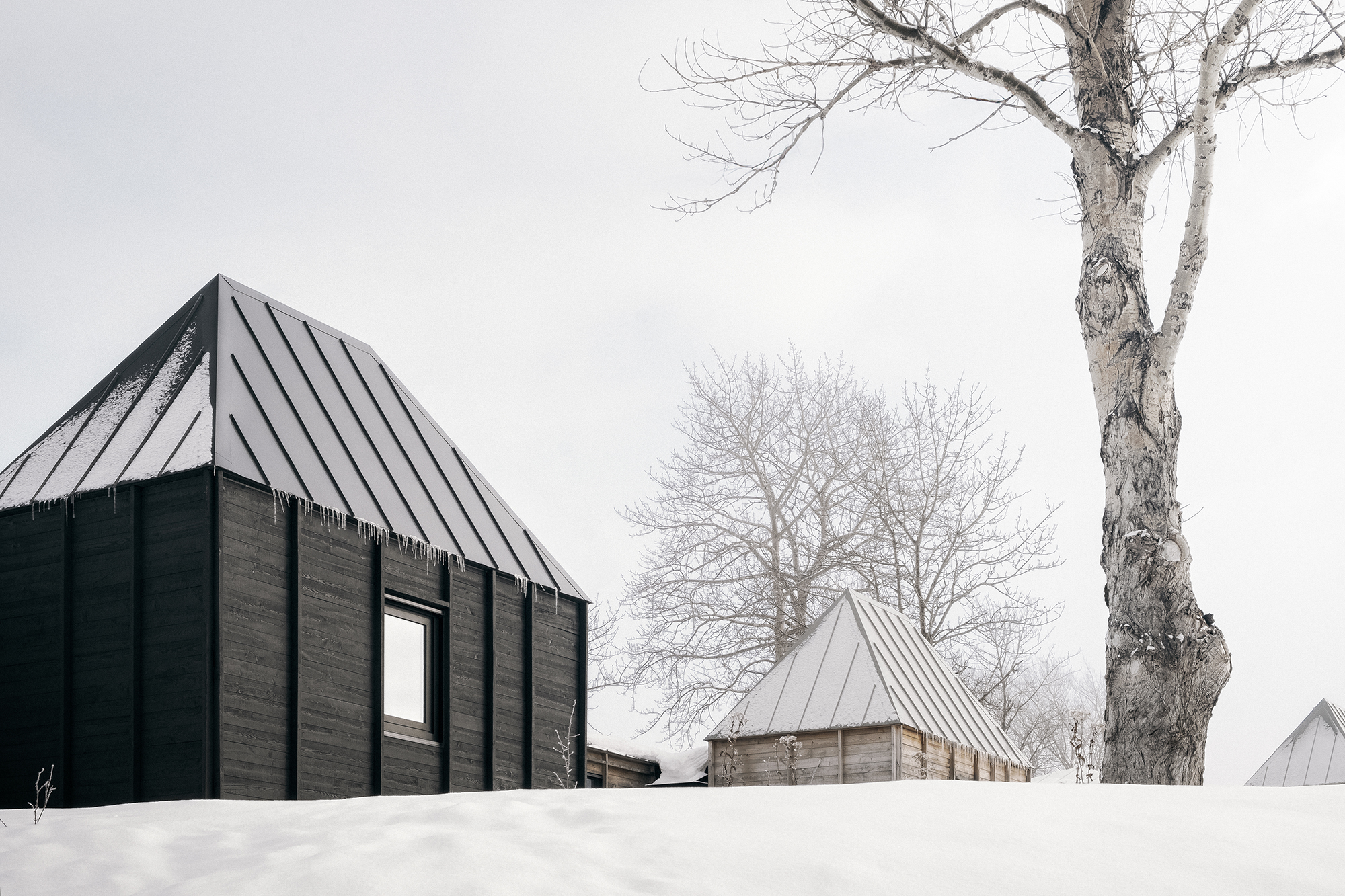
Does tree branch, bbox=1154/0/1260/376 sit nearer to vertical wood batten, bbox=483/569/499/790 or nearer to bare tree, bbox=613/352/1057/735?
vertical wood batten, bbox=483/569/499/790

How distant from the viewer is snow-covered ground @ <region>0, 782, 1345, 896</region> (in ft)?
11.5

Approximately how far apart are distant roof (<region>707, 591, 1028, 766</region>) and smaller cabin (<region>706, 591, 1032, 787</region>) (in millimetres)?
15

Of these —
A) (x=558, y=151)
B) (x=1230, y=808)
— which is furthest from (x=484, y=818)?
(x=558, y=151)

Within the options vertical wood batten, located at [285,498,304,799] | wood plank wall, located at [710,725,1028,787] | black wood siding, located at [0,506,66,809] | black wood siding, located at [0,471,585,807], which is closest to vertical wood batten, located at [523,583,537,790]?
black wood siding, located at [0,471,585,807]

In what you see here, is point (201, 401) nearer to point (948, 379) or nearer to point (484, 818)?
point (484, 818)

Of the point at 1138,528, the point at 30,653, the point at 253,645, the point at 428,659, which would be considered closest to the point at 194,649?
the point at 253,645

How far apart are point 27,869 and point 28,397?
12489 millimetres

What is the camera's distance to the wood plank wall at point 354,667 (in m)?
8.64

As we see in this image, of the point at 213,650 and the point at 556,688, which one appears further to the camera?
the point at 556,688

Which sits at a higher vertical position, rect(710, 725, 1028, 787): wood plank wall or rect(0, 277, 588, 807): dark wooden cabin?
rect(0, 277, 588, 807): dark wooden cabin

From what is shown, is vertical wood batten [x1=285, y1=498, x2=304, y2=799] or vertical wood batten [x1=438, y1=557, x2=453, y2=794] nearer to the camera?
vertical wood batten [x1=285, y1=498, x2=304, y2=799]

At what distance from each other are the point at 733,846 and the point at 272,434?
→ 272 inches

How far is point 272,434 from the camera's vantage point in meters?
9.57

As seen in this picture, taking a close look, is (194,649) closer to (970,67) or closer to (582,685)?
(582,685)
